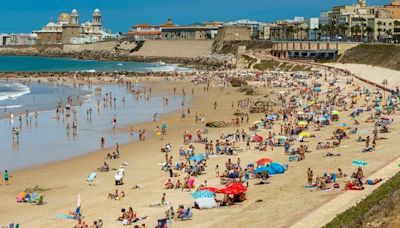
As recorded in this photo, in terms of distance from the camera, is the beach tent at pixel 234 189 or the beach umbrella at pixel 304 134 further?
the beach umbrella at pixel 304 134

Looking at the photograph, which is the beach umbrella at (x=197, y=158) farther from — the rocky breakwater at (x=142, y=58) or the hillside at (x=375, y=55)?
the rocky breakwater at (x=142, y=58)

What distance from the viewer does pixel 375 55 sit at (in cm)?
8244

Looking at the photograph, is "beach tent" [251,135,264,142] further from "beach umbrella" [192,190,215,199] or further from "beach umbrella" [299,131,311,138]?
"beach umbrella" [192,190,215,199]

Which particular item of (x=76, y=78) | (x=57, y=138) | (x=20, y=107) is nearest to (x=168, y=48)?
(x=76, y=78)

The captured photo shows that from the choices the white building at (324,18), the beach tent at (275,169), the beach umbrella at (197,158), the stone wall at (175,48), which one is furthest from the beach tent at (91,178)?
the stone wall at (175,48)

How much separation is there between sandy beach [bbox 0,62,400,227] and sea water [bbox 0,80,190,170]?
1718 millimetres

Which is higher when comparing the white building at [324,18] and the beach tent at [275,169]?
the white building at [324,18]

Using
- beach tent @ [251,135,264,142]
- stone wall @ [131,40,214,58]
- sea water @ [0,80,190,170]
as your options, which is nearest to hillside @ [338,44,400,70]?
sea water @ [0,80,190,170]

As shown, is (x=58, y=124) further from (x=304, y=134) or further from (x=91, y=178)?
(x=91, y=178)

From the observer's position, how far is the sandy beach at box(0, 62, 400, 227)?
17844 mm

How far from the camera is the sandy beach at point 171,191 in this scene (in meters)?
17.8

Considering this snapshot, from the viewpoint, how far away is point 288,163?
992 inches

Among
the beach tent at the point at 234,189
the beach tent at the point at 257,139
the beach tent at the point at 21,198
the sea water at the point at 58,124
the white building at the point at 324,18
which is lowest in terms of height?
the sea water at the point at 58,124

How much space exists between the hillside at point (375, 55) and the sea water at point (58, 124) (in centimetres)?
2788
